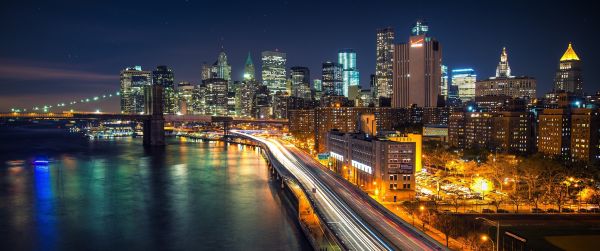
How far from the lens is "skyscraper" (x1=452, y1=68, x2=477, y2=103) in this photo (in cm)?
12659

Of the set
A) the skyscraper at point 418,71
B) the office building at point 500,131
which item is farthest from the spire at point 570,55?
the office building at point 500,131

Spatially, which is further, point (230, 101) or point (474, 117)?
point (230, 101)

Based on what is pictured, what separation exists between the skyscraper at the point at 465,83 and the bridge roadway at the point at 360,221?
108 meters

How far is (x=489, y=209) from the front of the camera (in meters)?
21.9

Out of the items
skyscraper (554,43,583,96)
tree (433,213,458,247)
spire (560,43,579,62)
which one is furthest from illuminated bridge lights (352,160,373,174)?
spire (560,43,579,62)

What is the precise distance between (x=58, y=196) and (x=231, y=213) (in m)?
11.0

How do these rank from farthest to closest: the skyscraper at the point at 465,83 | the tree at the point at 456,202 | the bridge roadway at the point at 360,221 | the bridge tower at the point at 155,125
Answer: the skyscraper at the point at 465,83, the bridge tower at the point at 155,125, the tree at the point at 456,202, the bridge roadway at the point at 360,221

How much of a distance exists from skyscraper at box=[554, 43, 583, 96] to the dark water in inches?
2284

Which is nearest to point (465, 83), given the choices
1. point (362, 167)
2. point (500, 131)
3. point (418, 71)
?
point (418, 71)

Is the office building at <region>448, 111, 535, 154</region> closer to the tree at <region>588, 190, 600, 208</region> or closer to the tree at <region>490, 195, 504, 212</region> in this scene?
the tree at <region>588, 190, 600, 208</region>

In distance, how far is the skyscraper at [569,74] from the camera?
7688cm

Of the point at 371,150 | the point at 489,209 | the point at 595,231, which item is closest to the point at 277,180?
the point at 371,150

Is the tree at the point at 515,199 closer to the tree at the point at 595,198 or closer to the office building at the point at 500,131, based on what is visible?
the tree at the point at 595,198

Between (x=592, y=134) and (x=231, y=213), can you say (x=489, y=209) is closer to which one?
(x=231, y=213)
